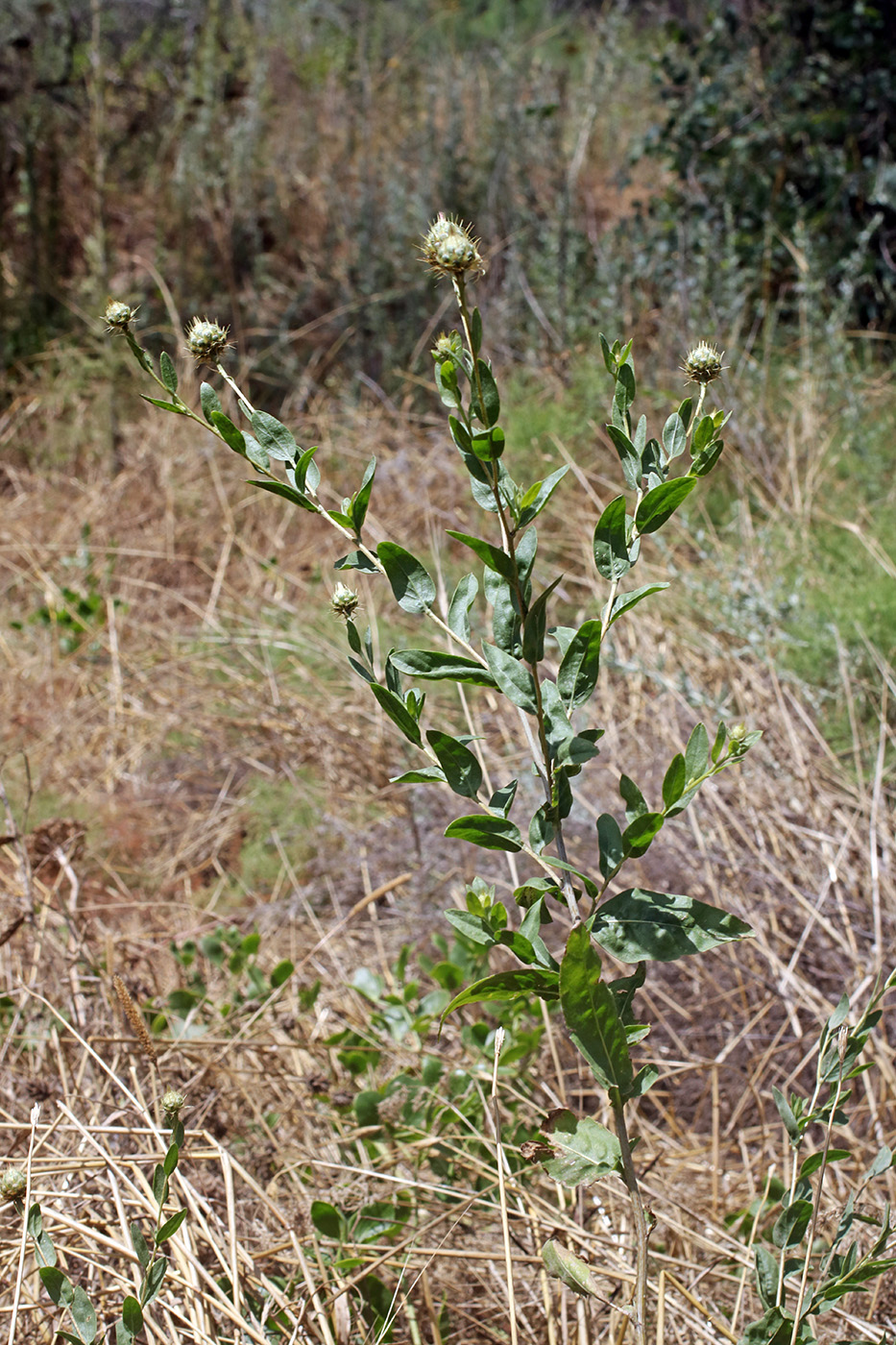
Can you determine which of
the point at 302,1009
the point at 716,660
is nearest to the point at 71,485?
the point at 716,660

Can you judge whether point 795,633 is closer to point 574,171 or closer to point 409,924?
point 409,924

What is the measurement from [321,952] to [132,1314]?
104cm

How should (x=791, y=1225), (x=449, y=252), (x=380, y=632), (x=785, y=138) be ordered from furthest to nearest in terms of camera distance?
(x=785, y=138)
(x=380, y=632)
(x=791, y=1225)
(x=449, y=252)

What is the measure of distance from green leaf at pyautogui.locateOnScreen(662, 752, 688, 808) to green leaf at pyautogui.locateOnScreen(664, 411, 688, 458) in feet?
0.79

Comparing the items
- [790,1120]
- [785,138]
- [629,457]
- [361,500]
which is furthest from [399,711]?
[785,138]

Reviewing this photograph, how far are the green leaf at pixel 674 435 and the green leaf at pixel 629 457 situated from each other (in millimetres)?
31

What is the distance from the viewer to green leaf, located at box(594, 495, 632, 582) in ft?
2.62

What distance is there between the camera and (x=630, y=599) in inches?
31.3

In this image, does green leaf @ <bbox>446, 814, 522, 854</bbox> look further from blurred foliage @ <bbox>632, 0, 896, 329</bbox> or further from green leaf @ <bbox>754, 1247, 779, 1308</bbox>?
blurred foliage @ <bbox>632, 0, 896, 329</bbox>

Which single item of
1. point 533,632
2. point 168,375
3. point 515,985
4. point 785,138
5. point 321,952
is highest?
point 785,138

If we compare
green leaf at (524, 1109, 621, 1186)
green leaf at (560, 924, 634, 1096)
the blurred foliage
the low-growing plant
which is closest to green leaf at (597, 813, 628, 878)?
the low-growing plant

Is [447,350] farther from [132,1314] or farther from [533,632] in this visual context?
[132,1314]

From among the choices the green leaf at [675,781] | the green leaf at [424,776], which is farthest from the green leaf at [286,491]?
the green leaf at [675,781]

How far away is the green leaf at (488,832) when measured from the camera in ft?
2.50
